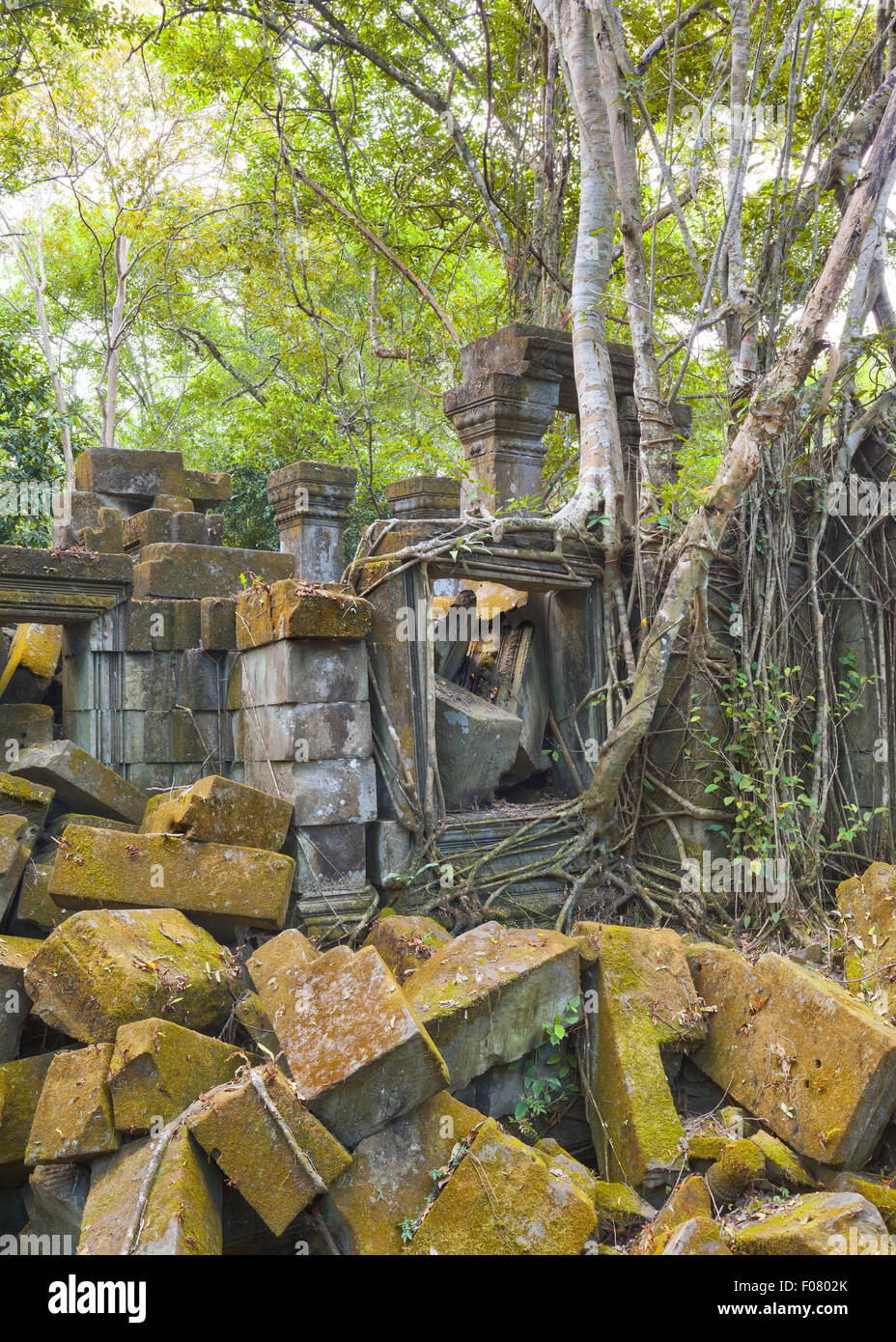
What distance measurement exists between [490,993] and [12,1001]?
1.79 m

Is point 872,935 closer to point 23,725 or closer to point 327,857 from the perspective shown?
point 327,857

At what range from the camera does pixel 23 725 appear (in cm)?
630

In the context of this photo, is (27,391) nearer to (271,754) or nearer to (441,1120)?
(271,754)

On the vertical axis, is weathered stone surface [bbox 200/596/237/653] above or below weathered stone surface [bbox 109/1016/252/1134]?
above

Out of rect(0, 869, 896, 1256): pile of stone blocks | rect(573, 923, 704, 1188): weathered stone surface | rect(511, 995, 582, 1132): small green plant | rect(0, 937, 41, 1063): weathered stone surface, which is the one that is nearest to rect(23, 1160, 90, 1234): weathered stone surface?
rect(0, 869, 896, 1256): pile of stone blocks

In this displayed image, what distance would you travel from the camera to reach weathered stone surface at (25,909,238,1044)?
3.50 m

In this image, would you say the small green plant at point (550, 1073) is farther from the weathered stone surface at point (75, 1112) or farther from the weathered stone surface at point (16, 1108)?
the weathered stone surface at point (16, 1108)

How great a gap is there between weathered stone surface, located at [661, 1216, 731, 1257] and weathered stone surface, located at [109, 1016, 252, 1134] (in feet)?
5.12

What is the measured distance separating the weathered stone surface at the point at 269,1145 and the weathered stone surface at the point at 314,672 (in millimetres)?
2260

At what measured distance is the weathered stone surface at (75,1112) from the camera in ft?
10.6

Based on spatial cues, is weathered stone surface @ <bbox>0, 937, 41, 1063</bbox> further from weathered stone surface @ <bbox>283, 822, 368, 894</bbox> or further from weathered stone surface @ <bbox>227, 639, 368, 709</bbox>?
weathered stone surface @ <bbox>227, 639, 368, 709</bbox>

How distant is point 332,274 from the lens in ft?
54.3

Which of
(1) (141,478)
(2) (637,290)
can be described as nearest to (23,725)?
(1) (141,478)
